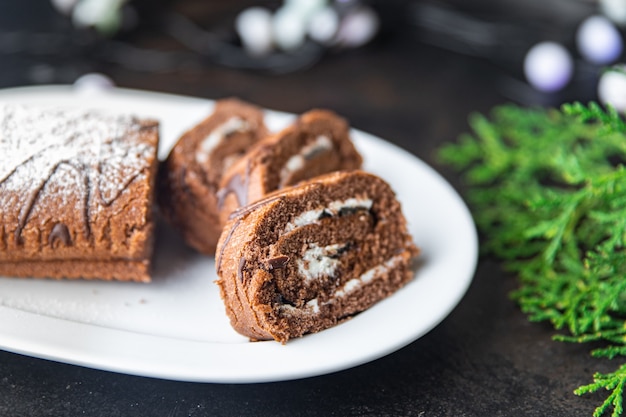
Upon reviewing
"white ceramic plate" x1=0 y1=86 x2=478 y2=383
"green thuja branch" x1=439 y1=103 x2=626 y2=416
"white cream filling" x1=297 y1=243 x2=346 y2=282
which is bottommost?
"green thuja branch" x1=439 y1=103 x2=626 y2=416

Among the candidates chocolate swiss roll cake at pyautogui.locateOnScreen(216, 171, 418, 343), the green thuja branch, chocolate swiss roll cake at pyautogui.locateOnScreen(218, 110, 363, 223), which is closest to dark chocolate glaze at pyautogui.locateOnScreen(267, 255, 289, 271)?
chocolate swiss roll cake at pyautogui.locateOnScreen(216, 171, 418, 343)

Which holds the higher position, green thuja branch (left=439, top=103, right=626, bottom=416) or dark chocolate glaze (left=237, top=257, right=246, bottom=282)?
dark chocolate glaze (left=237, top=257, right=246, bottom=282)

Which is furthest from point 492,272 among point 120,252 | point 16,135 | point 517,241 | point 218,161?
point 16,135

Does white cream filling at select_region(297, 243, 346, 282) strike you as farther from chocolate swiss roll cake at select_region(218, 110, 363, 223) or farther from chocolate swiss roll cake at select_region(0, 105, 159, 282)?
chocolate swiss roll cake at select_region(0, 105, 159, 282)

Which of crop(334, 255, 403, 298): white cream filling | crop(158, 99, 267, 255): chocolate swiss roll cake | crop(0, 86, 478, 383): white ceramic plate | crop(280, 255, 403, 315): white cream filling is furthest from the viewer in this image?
crop(158, 99, 267, 255): chocolate swiss roll cake

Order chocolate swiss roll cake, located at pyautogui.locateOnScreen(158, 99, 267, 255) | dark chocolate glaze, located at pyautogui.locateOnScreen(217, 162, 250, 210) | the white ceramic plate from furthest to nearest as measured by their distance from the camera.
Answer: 1. chocolate swiss roll cake, located at pyautogui.locateOnScreen(158, 99, 267, 255)
2. dark chocolate glaze, located at pyautogui.locateOnScreen(217, 162, 250, 210)
3. the white ceramic plate

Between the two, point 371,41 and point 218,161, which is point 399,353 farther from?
point 371,41

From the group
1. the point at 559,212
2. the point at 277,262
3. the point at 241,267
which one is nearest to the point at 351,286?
the point at 277,262

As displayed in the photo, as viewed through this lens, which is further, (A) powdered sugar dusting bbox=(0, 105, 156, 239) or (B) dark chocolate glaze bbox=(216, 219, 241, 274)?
(A) powdered sugar dusting bbox=(0, 105, 156, 239)
